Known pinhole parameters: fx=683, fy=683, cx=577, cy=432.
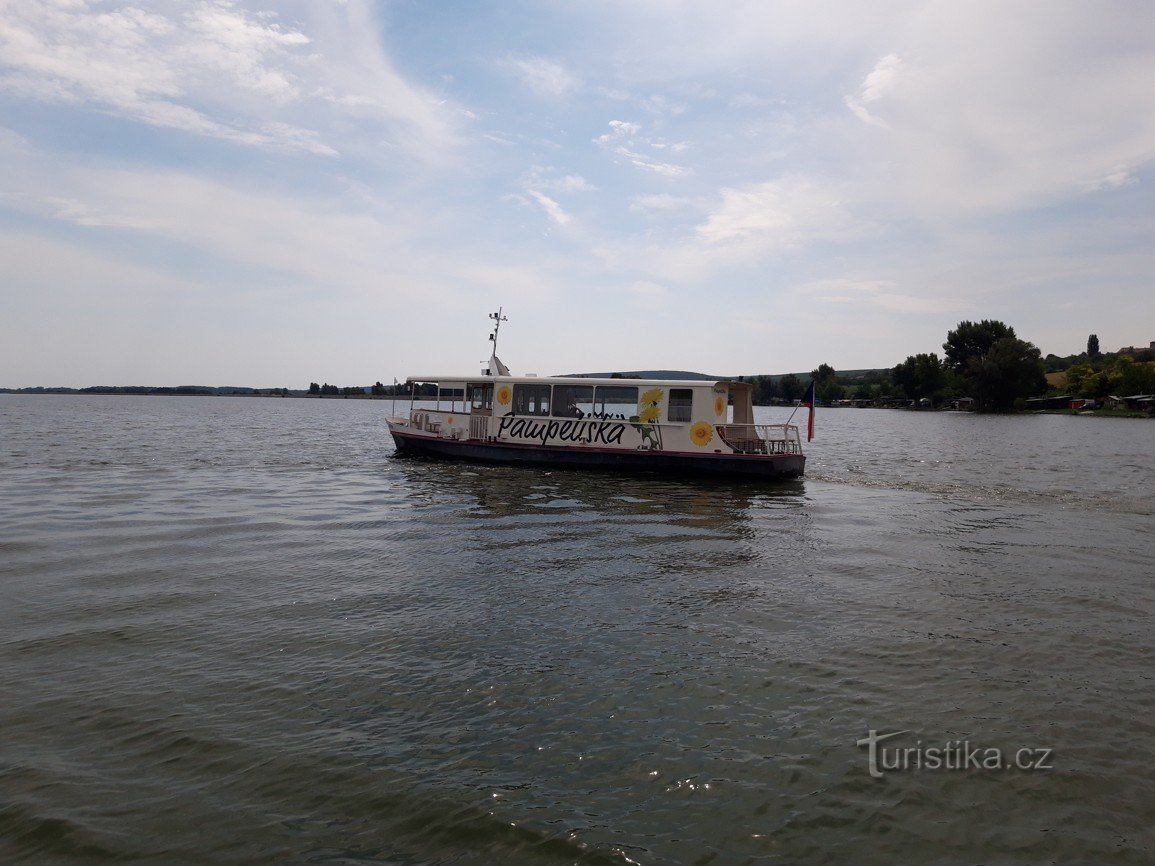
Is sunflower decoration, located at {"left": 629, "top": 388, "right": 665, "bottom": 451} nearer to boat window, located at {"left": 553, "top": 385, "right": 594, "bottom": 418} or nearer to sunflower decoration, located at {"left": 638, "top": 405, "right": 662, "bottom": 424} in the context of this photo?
sunflower decoration, located at {"left": 638, "top": 405, "right": 662, "bottom": 424}

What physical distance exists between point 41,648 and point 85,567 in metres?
4.08

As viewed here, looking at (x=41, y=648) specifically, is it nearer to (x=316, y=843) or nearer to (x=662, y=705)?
(x=316, y=843)

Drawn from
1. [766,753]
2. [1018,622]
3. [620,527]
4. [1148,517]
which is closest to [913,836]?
[766,753]

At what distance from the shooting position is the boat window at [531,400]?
26953 mm

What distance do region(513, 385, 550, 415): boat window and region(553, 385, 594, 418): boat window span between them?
0.39m

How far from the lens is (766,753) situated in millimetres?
5508

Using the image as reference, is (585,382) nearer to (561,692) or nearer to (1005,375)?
(561,692)

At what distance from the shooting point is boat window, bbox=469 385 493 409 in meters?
27.9

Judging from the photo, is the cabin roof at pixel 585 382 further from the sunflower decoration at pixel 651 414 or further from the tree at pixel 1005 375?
the tree at pixel 1005 375

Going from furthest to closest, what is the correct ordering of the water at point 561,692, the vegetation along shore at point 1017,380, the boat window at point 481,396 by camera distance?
the vegetation along shore at point 1017,380 < the boat window at point 481,396 < the water at point 561,692

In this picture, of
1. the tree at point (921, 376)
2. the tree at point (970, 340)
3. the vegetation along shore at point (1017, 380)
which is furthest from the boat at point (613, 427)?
the tree at point (921, 376)

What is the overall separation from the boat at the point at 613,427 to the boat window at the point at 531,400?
1.6 inches

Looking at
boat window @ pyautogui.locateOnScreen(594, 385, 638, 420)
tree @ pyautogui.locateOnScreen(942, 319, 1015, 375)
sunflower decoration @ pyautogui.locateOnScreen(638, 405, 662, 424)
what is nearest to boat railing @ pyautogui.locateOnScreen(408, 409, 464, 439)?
boat window @ pyautogui.locateOnScreen(594, 385, 638, 420)

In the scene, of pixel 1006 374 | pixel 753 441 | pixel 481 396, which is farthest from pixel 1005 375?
pixel 481 396
